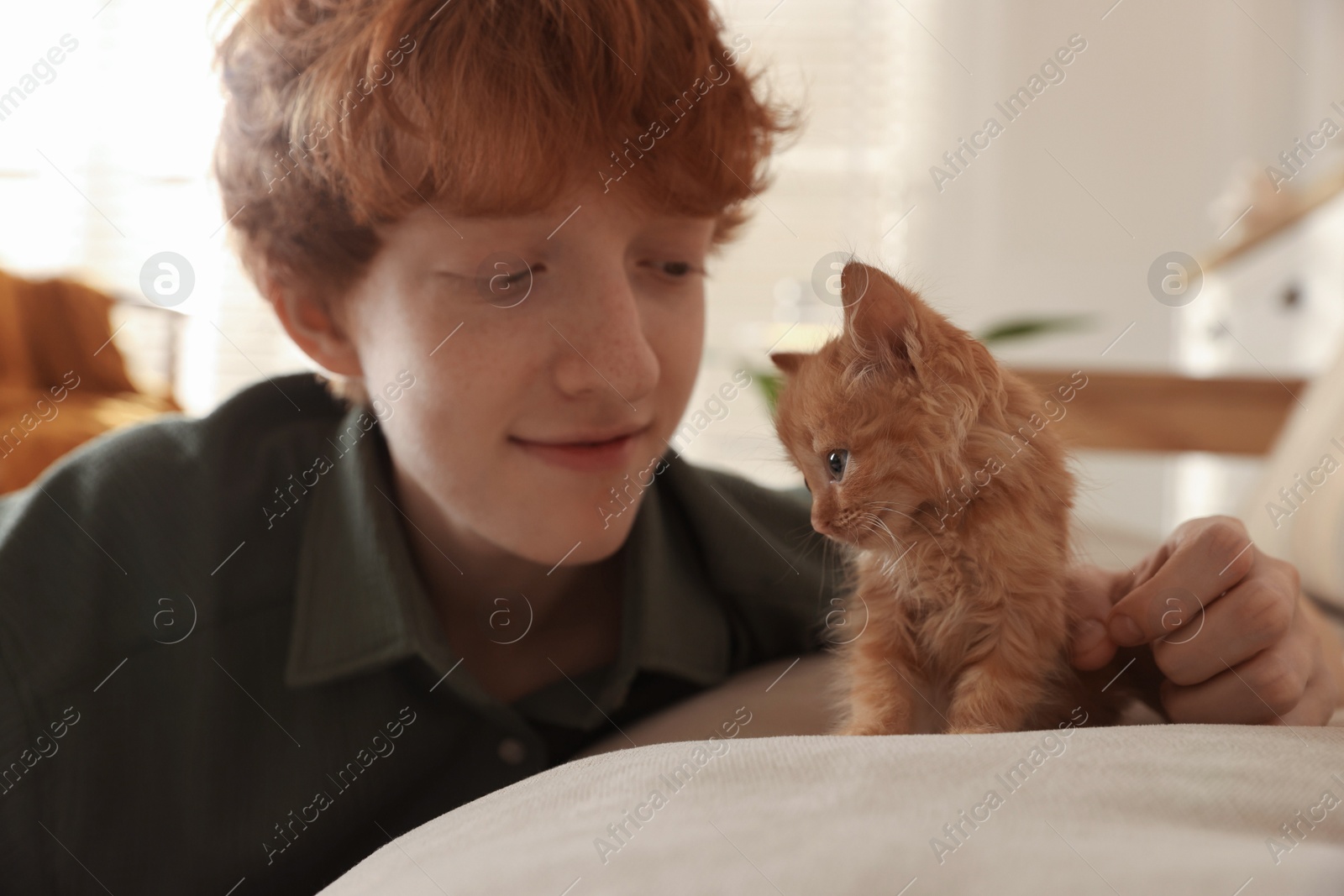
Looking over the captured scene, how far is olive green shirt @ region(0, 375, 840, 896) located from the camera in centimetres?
97

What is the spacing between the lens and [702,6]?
3.67ft

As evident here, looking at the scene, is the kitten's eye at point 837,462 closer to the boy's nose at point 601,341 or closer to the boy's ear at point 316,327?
the boy's nose at point 601,341

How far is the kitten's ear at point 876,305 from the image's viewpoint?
625mm

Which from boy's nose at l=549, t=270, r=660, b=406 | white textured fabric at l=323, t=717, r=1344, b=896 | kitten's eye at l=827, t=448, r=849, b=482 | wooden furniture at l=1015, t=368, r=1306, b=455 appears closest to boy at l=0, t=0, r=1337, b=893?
boy's nose at l=549, t=270, r=660, b=406

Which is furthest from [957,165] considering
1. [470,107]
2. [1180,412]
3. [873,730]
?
[873,730]

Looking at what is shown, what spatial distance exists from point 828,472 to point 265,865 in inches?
28.7

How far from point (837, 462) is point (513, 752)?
0.59 meters

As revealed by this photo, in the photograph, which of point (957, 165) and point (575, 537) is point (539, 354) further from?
point (957, 165)

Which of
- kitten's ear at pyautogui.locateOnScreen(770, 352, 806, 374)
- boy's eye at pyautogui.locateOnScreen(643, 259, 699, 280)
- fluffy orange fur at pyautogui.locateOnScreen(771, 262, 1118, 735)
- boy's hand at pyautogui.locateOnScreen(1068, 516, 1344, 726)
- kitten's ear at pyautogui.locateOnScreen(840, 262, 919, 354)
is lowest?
boy's hand at pyautogui.locateOnScreen(1068, 516, 1344, 726)

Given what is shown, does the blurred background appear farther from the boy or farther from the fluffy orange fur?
the fluffy orange fur

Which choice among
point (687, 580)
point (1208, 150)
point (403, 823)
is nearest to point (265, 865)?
point (403, 823)

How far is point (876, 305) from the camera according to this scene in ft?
2.06

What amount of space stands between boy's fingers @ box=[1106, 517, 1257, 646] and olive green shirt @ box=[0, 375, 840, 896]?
17.3 inches

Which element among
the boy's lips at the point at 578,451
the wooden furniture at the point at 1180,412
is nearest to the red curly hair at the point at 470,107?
the boy's lips at the point at 578,451
